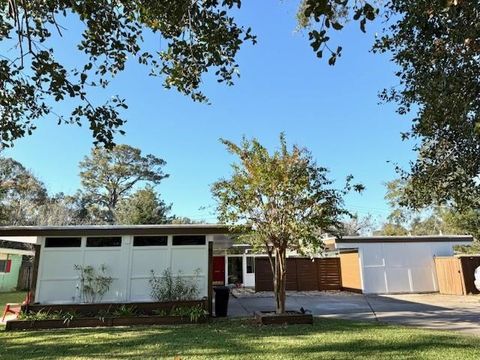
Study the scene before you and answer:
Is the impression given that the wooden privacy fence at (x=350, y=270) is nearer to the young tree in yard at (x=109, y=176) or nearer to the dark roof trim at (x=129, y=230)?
the dark roof trim at (x=129, y=230)

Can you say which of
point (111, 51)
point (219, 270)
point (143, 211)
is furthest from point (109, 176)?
point (111, 51)

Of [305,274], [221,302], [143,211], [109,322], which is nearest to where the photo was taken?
[109,322]

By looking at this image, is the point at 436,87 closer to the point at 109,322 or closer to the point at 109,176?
the point at 109,322

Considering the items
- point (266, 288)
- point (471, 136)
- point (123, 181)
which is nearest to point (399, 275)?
point (266, 288)

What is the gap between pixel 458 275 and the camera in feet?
56.5

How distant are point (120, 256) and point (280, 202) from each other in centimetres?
534

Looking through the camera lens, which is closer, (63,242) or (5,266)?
(63,242)

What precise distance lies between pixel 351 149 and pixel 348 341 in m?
14.1

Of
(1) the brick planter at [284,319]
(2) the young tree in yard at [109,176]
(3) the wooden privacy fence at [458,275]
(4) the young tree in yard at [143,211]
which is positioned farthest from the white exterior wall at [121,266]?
(2) the young tree in yard at [109,176]

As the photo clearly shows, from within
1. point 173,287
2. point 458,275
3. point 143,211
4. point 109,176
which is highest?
point 109,176

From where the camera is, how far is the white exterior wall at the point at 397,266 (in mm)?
18703

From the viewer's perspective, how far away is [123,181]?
39375 millimetres

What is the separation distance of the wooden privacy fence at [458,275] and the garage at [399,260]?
89 cm

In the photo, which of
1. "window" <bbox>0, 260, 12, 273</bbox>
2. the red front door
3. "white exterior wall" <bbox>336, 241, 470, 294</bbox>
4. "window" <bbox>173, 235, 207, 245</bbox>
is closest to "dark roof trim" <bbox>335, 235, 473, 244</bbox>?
"white exterior wall" <bbox>336, 241, 470, 294</bbox>
